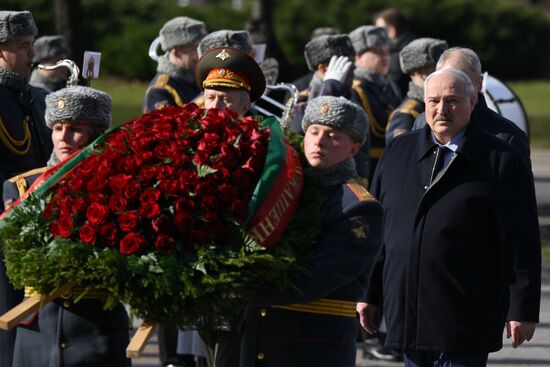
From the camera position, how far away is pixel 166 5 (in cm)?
3569

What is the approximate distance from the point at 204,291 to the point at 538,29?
33306mm

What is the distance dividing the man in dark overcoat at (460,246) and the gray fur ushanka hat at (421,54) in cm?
359

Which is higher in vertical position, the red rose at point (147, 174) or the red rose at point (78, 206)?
the red rose at point (147, 174)

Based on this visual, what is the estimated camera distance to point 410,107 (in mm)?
9297

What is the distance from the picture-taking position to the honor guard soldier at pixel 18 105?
23.9 feet

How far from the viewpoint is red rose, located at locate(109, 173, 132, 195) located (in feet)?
15.0

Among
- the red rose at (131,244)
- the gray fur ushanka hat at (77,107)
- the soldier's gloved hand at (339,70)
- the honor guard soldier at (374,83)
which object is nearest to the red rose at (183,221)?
the red rose at (131,244)

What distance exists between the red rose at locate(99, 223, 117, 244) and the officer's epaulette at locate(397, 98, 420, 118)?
494cm

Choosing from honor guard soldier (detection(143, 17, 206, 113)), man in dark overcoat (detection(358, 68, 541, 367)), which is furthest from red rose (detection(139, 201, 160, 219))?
honor guard soldier (detection(143, 17, 206, 113))

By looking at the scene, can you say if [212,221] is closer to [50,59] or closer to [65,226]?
[65,226]

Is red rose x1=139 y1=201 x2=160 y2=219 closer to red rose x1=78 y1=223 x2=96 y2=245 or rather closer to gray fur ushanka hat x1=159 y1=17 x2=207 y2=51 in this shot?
red rose x1=78 y1=223 x2=96 y2=245

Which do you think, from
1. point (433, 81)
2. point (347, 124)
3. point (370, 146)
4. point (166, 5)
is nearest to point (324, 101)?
point (347, 124)

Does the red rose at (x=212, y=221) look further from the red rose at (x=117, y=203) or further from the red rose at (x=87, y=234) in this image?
the red rose at (x=87, y=234)

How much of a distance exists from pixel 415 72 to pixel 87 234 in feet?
17.4
